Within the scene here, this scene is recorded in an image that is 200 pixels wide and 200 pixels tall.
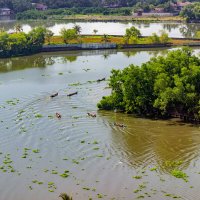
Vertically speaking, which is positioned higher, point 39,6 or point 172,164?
point 39,6

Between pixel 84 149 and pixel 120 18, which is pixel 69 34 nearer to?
pixel 120 18

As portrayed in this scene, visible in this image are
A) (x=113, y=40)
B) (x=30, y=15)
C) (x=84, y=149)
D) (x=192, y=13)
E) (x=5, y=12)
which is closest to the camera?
(x=84, y=149)

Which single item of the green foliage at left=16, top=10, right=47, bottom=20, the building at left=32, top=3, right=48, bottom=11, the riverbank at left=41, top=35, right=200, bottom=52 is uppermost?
the building at left=32, top=3, right=48, bottom=11

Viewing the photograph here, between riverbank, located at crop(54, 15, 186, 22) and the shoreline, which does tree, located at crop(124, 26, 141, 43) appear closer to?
the shoreline

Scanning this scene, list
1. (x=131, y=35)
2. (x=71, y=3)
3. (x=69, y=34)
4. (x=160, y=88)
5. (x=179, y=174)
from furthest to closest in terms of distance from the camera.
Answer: (x=71, y=3)
(x=131, y=35)
(x=69, y=34)
(x=160, y=88)
(x=179, y=174)

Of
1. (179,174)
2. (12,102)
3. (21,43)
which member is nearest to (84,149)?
(179,174)

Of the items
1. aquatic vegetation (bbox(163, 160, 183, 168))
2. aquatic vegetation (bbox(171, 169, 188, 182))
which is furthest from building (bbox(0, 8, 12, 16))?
aquatic vegetation (bbox(171, 169, 188, 182))

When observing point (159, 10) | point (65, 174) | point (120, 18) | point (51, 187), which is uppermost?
point (159, 10)
